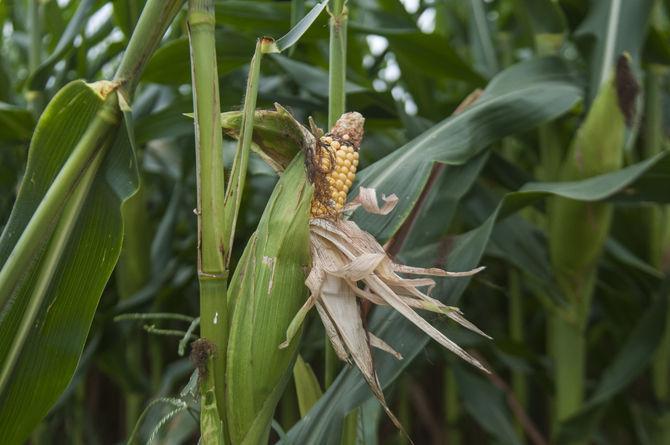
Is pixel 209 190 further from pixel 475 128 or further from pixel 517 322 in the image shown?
pixel 517 322

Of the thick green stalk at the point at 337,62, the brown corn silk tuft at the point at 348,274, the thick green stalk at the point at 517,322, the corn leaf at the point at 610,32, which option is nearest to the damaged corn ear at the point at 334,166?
the brown corn silk tuft at the point at 348,274

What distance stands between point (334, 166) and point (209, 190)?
0.38 feet

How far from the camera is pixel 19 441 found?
792 mm

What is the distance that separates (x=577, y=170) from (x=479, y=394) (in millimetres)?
566

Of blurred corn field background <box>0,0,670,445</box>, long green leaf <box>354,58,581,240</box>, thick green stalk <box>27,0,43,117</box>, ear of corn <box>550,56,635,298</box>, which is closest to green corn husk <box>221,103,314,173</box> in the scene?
blurred corn field background <box>0,0,670,445</box>

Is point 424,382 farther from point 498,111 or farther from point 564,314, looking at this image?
point 498,111

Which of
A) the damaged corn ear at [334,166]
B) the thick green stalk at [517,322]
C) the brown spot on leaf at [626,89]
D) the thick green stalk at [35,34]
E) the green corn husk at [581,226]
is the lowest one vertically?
the thick green stalk at [517,322]

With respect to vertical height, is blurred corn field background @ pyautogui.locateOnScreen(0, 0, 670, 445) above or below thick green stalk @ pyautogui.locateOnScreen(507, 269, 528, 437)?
above

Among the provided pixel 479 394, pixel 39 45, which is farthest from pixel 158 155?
pixel 479 394

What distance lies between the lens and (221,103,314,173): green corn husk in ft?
2.18

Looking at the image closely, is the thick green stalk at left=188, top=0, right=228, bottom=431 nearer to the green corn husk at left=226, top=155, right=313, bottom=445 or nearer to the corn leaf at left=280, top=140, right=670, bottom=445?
the green corn husk at left=226, top=155, right=313, bottom=445

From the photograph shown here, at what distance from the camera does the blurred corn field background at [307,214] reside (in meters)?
0.64

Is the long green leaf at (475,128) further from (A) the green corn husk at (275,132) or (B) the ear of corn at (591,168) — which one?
(A) the green corn husk at (275,132)

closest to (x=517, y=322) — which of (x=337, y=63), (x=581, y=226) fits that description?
(x=581, y=226)
